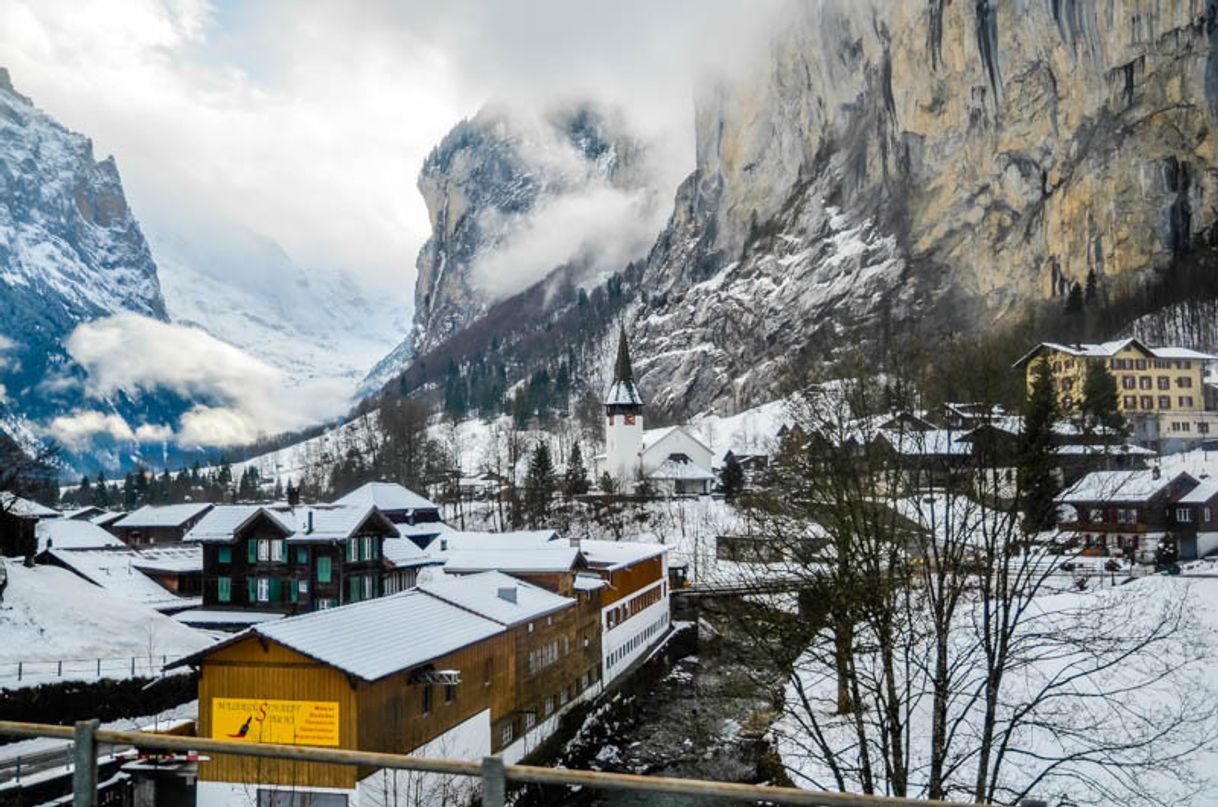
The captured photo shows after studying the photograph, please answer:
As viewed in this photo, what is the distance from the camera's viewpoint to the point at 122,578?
2002 inches

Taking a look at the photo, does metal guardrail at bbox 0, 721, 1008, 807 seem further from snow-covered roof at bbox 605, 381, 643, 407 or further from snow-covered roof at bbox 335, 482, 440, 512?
snow-covered roof at bbox 605, 381, 643, 407

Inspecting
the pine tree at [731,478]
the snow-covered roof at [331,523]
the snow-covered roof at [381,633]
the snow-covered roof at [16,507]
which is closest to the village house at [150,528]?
the snow-covered roof at [16,507]

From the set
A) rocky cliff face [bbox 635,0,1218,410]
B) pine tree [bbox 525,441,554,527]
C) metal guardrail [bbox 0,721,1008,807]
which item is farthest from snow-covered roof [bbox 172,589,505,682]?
Result: rocky cliff face [bbox 635,0,1218,410]

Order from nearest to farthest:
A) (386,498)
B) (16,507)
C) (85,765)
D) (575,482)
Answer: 1. (85,765)
2. (16,507)
3. (386,498)
4. (575,482)

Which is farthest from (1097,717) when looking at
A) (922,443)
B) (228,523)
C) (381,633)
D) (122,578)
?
(122,578)

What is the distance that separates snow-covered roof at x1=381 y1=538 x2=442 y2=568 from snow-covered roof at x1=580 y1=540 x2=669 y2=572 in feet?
29.2

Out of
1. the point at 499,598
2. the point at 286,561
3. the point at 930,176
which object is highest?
the point at 930,176

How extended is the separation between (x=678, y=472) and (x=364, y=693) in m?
68.8

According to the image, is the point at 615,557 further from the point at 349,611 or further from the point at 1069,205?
the point at 1069,205

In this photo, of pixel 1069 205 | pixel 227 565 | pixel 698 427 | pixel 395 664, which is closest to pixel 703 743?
pixel 395 664

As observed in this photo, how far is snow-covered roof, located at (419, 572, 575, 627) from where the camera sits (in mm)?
29656

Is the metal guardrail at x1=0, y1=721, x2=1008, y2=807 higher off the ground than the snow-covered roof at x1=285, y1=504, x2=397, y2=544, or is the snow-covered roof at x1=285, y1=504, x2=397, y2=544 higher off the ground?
the metal guardrail at x1=0, y1=721, x2=1008, y2=807

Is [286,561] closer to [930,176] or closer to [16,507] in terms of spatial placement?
[16,507]

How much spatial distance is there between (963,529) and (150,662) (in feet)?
106
